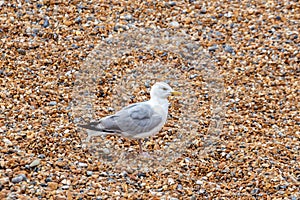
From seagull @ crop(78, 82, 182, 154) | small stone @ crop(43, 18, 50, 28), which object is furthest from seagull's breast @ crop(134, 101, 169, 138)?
small stone @ crop(43, 18, 50, 28)

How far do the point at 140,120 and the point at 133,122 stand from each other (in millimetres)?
60

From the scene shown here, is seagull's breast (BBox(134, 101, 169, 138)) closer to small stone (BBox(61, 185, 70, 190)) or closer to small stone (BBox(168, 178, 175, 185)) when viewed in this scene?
small stone (BBox(168, 178, 175, 185))

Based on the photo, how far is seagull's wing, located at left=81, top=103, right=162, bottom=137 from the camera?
451cm

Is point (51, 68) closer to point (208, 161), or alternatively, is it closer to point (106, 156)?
point (106, 156)

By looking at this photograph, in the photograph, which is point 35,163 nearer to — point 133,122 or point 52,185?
point 52,185

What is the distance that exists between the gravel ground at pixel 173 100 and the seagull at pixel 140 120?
13.6 inches

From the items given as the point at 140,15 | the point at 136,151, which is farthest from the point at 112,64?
the point at 136,151

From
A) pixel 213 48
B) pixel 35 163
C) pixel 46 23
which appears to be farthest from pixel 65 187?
pixel 213 48

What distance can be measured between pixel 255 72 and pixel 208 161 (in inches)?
59.7

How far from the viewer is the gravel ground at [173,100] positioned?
454 cm

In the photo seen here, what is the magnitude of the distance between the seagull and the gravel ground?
0.34 m

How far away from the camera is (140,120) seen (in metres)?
4.51

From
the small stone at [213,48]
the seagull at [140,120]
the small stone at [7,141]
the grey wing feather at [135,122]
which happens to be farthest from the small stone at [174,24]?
the small stone at [7,141]

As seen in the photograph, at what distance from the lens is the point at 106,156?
478cm
